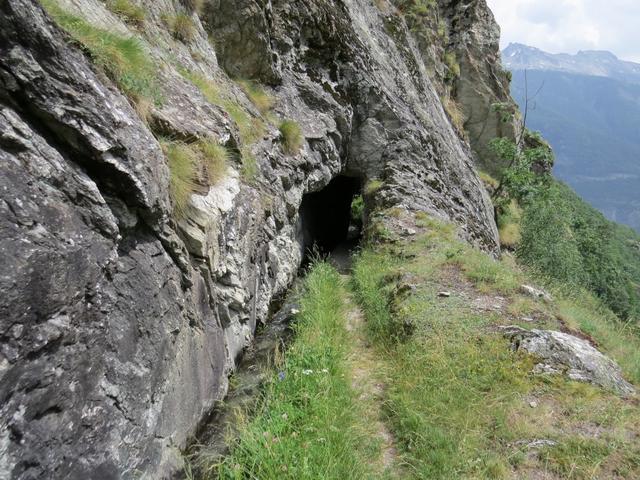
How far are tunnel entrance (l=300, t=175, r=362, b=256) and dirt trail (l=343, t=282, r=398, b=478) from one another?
17.0ft

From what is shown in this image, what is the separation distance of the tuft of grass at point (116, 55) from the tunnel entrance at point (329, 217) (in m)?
7.74

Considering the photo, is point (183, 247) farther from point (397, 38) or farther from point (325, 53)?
point (397, 38)

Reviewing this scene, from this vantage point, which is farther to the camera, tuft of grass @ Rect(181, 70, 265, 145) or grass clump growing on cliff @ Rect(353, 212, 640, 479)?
tuft of grass @ Rect(181, 70, 265, 145)

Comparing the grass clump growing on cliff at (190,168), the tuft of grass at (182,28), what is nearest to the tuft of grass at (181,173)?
the grass clump growing on cliff at (190,168)

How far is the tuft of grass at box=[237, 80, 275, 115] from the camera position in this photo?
34.0 feet

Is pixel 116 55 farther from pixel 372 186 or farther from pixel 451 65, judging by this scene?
pixel 451 65

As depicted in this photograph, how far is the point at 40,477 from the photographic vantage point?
2.93 metres

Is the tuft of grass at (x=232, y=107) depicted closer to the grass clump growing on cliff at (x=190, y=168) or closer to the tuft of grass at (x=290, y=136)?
the tuft of grass at (x=290, y=136)

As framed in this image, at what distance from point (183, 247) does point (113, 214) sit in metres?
1.07

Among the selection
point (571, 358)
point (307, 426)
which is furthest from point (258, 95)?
point (571, 358)

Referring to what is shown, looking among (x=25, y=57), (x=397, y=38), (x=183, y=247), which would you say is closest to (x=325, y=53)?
(x=397, y=38)

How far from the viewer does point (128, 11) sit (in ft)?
21.8

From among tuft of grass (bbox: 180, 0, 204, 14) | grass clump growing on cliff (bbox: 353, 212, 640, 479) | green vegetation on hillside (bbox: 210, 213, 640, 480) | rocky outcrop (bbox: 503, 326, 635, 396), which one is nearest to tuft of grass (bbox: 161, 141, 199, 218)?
green vegetation on hillside (bbox: 210, 213, 640, 480)

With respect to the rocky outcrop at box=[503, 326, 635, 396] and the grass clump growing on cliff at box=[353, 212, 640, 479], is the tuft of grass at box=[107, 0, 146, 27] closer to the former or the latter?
the grass clump growing on cliff at box=[353, 212, 640, 479]
